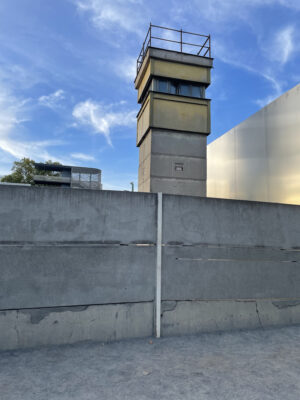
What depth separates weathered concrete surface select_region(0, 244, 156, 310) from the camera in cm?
423

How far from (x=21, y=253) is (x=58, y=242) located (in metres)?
0.59

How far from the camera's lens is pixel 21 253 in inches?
169

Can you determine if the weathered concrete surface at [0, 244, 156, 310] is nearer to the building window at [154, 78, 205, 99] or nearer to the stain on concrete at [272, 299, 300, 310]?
the stain on concrete at [272, 299, 300, 310]

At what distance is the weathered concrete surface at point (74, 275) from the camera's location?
13.9ft

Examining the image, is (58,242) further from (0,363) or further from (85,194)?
(0,363)

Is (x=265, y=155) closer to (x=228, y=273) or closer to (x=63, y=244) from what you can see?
(x=228, y=273)

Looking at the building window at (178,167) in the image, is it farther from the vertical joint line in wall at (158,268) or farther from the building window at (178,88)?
the vertical joint line in wall at (158,268)

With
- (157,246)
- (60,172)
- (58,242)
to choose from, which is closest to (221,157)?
(157,246)

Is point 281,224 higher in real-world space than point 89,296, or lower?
higher

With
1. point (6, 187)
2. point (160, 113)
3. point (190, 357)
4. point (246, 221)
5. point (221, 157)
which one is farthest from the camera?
point (221, 157)

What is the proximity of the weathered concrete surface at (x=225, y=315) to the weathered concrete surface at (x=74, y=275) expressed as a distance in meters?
0.61

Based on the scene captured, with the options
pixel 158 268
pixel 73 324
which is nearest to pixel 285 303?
pixel 158 268

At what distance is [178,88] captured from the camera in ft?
38.4

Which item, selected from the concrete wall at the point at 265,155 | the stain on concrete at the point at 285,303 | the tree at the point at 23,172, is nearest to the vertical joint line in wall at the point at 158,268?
the stain on concrete at the point at 285,303
